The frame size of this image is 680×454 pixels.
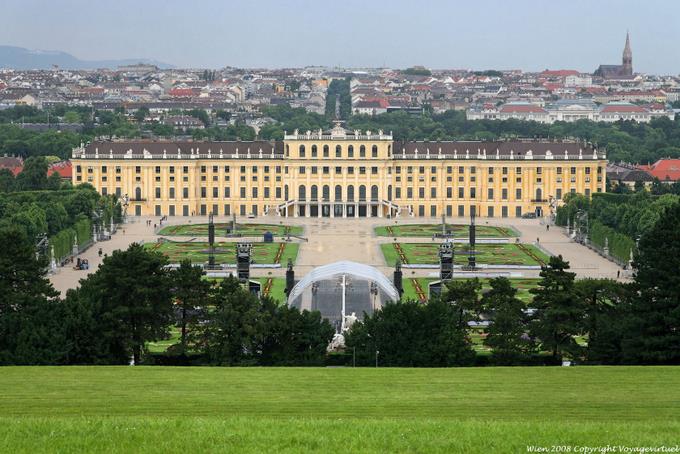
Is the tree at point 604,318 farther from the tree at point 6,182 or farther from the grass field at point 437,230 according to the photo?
the tree at point 6,182

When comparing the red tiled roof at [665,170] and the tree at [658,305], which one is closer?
the tree at [658,305]

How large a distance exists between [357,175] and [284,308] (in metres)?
58.5

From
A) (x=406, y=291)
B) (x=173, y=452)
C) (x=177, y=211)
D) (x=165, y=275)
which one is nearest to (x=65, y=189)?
(x=177, y=211)

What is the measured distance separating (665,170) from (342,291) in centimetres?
6416

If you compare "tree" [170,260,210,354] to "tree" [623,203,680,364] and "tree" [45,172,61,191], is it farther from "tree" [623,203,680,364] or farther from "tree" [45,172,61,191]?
"tree" [45,172,61,191]

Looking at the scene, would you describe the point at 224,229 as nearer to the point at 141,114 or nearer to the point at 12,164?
the point at 12,164

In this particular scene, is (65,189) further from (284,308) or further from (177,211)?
(284,308)

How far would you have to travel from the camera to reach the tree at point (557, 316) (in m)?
37.3

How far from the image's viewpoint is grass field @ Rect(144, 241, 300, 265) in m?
68.5

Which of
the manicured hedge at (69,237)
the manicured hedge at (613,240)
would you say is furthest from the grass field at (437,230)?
the manicured hedge at (69,237)

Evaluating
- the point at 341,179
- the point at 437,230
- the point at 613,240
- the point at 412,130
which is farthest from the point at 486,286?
the point at 412,130

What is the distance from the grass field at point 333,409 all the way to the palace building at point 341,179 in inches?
2610

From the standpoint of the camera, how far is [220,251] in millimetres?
72688

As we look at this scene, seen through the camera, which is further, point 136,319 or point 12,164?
point 12,164
